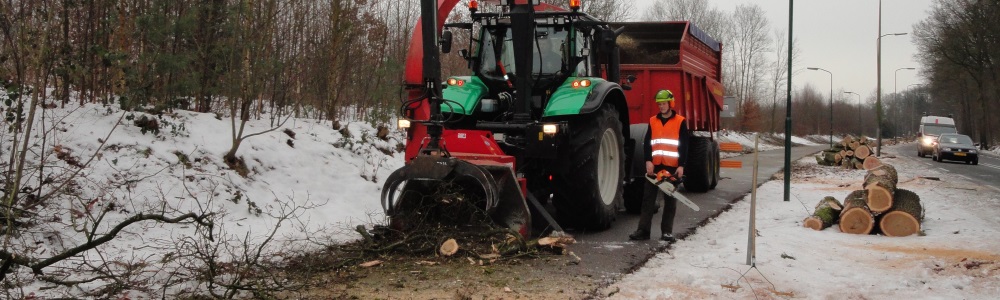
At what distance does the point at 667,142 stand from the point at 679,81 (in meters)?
3.85

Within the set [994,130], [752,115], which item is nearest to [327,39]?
[752,115]

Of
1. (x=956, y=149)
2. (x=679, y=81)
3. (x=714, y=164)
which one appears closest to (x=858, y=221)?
(x=679, y=81)

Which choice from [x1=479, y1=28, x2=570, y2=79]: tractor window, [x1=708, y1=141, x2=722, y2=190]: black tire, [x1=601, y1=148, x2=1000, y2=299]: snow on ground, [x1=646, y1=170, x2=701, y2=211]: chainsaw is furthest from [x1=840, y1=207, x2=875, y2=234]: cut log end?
[x1=708, y1=141, x2=722, y2=190]: black tire

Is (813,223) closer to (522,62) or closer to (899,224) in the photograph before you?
(899,224)

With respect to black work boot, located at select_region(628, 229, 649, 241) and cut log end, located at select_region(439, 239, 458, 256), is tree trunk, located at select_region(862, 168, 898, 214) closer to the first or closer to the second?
black work boot, located at select_region(628, 229, 649, 241)

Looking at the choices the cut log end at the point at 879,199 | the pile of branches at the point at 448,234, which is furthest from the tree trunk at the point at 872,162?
the pile of branches at the point at 448,234

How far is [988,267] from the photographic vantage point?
6.15 metres

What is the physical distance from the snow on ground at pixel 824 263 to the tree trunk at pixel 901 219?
0.38 ft

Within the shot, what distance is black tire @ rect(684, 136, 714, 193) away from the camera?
12.8 m

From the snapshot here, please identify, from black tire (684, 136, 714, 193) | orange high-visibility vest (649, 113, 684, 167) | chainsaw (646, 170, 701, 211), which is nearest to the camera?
chainsaw (646, 170, 701, 211)

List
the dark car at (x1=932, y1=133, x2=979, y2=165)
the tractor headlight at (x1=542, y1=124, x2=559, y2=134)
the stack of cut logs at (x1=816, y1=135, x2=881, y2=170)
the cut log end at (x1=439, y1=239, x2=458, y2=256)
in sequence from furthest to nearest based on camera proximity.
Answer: the dark car at (x1=932, y1=133, x2=979, y2=165) < the stack of cut logs at (x1=816, y1=135, x2=881, y2=170) < the tractor headlight at (x1=542, y1=124, x2=559, y2=134) < the cut log end at (x1=439, y1=239, x2=458, y2=256)

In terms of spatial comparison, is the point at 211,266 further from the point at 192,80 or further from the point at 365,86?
the point at 365,86

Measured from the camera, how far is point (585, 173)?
7602mm

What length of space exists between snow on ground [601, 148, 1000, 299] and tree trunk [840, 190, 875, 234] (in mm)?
113
